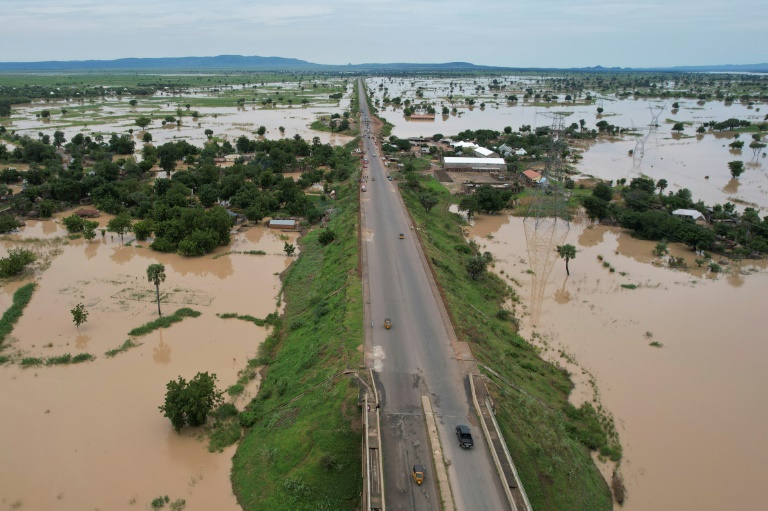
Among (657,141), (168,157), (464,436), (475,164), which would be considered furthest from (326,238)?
(657,141)

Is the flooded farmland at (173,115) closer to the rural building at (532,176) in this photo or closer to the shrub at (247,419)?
the rural building at (532,176)

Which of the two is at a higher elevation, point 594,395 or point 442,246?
point 442,246

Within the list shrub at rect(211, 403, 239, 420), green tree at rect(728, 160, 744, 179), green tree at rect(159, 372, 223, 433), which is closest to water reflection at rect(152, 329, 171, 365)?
green tree at rect(159, 372, 223, 433)

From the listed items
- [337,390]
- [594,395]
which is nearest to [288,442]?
[337,390]

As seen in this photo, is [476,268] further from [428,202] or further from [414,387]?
[414,387]

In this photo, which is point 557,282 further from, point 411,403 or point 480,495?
point 480,495

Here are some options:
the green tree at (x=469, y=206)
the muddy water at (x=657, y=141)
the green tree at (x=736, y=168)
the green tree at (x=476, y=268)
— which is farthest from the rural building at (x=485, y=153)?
the green tree at (x=476, y=268)
